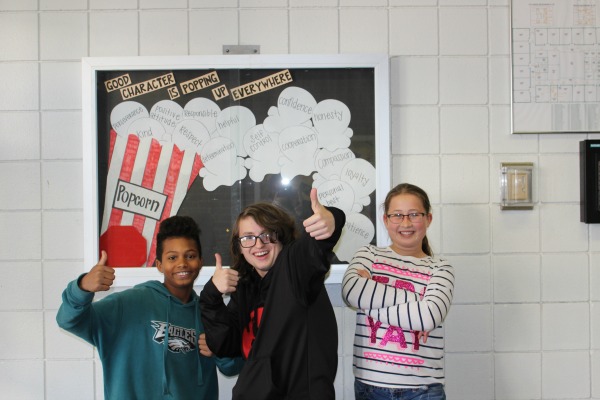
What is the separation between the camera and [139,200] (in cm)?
202

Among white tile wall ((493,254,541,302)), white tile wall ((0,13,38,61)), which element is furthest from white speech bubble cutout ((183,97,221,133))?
white tile wall ((493,254,541,302))

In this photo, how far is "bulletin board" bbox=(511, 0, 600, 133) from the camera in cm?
204

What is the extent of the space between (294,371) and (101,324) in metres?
0.58

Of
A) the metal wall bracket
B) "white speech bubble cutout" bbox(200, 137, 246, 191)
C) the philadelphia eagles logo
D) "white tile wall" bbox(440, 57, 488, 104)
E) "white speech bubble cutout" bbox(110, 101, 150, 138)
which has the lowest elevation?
the philadelphia eagles logo

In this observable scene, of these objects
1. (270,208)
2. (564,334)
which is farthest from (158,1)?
(564,334)

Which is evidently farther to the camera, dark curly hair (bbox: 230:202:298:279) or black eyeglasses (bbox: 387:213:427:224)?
black eyeglasses (bbox: 387:213:427:224)

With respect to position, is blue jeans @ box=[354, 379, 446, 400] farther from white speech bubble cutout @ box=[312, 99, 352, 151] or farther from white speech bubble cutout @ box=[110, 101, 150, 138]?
white speech bubble cutout @ box=[110, 101, 150, 138]

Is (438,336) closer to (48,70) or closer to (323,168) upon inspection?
(323,168)

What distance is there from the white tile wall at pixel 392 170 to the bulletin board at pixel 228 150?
0.32 ft

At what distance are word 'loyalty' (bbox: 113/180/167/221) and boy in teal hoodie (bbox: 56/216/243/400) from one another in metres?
0.34

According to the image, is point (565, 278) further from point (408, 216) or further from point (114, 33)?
point (114, 33)

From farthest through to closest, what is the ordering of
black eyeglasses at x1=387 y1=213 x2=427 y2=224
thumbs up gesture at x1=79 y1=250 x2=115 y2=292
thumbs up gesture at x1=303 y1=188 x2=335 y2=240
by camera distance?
black eyeglasses at x1=387 y1=213 x2=427 y2=224 → thumbs up gesture at x1=79 y1=250 x2=115 y2=292 → thumbs up gesture at x1=303 y1=188 x2=335 y2=240

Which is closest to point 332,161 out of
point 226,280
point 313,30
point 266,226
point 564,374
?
point 313,30

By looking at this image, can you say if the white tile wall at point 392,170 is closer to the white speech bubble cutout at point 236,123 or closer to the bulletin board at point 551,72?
the bulletin board at point 551,72
